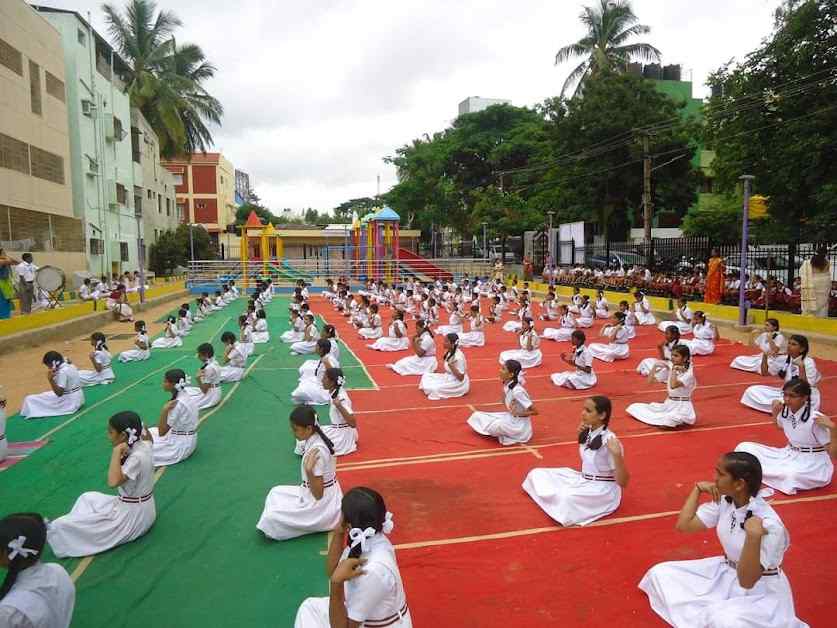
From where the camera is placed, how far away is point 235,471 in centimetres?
675

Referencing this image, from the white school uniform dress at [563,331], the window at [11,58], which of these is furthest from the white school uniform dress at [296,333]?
the window at [11,58]

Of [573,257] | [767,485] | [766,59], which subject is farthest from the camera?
[573,257]

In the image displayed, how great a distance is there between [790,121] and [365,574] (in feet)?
56.2

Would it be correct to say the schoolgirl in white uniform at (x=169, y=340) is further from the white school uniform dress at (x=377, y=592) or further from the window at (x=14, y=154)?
the white school uniform dress at (x=377, y=592)

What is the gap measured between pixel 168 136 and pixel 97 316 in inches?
862

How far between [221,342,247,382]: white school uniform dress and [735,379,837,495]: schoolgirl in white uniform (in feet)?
28.0

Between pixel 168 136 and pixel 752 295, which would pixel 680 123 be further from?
pixel 168 136

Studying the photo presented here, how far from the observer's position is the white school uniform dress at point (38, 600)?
316cm

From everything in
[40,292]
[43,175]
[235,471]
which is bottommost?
[235,471]

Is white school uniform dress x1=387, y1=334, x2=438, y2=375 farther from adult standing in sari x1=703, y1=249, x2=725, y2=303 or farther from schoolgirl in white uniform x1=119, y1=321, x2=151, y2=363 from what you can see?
adult standing in sari x1=703, y1=249, x2=725, y2=303

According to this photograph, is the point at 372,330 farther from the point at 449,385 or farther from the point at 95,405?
the point at 95,405

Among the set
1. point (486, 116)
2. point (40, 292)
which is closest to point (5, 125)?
point (40, 292)

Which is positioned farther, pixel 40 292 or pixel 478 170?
pixel 478 170

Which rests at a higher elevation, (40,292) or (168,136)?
(168,136)
